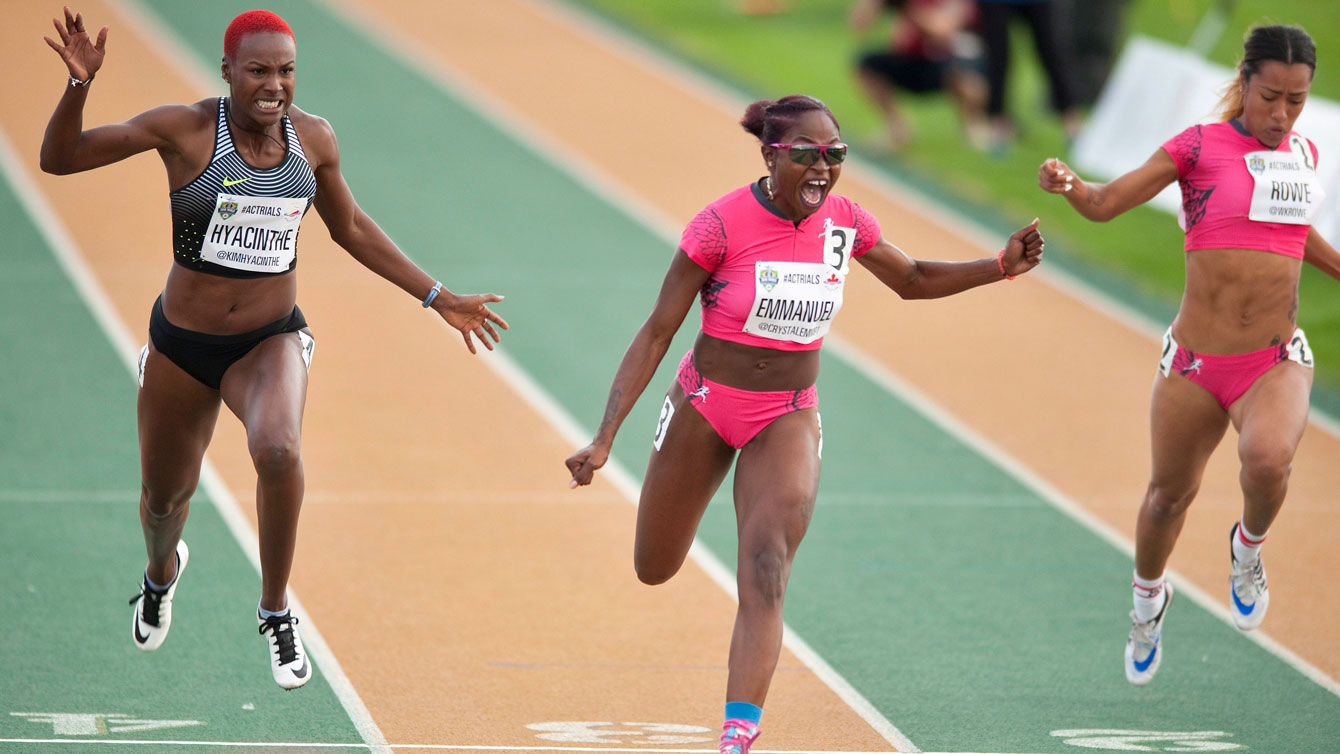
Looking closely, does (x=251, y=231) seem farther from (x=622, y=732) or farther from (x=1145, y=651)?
(x=1145, y=651)

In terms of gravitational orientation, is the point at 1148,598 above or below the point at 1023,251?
below

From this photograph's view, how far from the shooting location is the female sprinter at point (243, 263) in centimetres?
593

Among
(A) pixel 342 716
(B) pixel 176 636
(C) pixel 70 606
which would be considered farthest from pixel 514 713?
(C) pixel 70 606

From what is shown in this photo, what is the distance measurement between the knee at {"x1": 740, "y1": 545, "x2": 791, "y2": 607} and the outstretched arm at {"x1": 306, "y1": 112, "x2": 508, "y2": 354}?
138 cm

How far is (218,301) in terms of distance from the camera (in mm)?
6270

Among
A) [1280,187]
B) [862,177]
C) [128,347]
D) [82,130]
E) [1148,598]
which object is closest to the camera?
[82,130]

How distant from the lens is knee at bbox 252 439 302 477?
601cm

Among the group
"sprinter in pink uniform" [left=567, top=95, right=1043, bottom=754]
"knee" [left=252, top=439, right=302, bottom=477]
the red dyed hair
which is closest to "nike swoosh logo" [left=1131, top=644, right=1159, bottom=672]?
"sprinter in pink uniform" [left=567, top=95, right=1043, bottom=754]

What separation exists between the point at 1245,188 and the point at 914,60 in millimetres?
11515

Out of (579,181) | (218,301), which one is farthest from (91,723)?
(579,181)

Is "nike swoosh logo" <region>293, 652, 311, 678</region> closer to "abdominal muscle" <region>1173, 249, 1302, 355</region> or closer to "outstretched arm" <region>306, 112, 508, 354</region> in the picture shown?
"outstretched arm" <region>306, 112, 508, 354</region>

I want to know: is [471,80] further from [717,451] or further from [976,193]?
[717,451]

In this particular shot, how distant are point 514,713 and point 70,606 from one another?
249cm

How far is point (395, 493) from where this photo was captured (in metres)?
10.0
